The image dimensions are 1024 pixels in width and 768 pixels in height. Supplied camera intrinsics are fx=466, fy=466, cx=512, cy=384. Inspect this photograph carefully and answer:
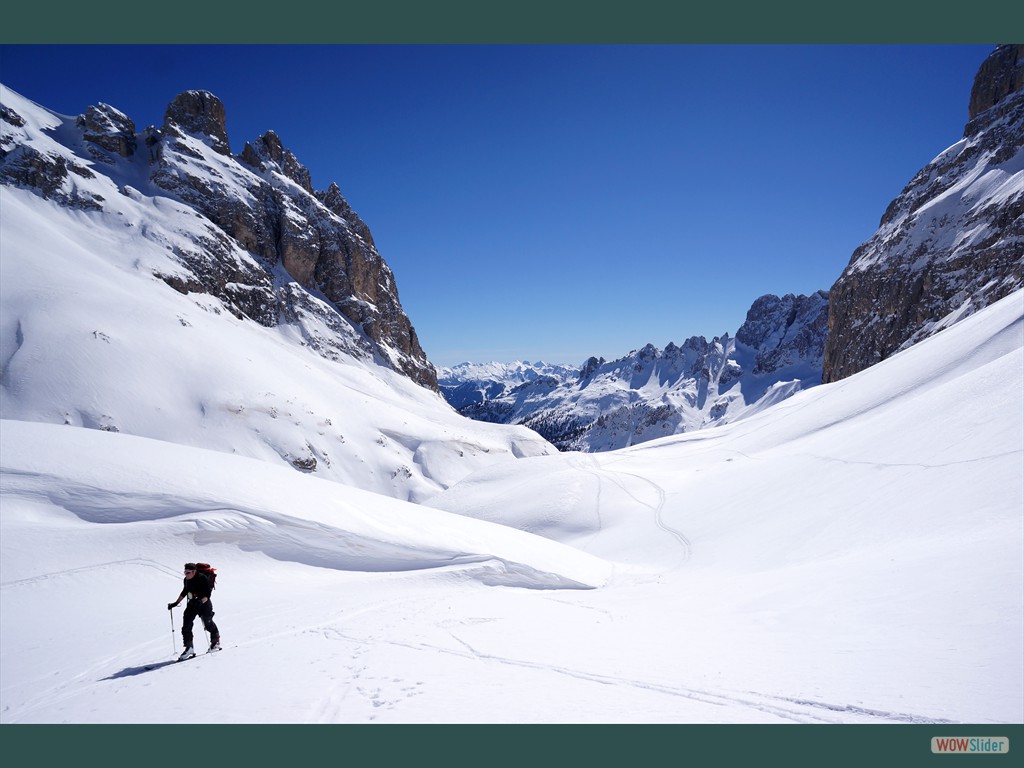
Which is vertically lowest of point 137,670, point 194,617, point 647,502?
point 137,670

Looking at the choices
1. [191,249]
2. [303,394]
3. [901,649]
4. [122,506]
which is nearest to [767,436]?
[901,649]

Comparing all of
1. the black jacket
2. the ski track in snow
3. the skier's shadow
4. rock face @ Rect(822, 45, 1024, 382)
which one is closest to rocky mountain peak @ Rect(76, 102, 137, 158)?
the ski track in snow

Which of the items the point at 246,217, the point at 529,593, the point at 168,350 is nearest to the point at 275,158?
the point at 246,217

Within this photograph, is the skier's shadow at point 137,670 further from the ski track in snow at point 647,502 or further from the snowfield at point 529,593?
the ski track in snow at point 647,502

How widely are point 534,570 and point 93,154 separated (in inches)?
4589

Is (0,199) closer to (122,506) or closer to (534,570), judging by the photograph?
(122,506)

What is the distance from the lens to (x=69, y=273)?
167ft

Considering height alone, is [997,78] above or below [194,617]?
above

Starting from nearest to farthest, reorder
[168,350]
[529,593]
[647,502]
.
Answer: [529,593] < [647,502] < [168,350]

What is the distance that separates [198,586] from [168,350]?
166 feet

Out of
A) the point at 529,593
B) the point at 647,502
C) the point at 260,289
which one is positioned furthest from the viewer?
the point at 260,289

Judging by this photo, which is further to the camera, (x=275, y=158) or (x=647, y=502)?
(x=275, y=158)

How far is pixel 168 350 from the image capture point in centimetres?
4794

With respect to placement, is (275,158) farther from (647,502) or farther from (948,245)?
(948,245)
